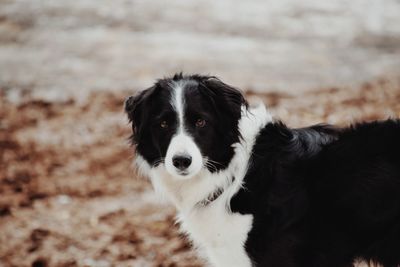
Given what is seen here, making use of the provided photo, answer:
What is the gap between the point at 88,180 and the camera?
19.6ft

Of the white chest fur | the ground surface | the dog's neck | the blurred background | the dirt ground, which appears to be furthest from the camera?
the ground surface

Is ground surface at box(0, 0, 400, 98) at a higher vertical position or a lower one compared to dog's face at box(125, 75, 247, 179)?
higher

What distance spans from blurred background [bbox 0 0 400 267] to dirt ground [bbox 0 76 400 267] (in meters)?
0.01

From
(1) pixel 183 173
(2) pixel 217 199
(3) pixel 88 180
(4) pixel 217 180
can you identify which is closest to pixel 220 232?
(2) pixel 217 199

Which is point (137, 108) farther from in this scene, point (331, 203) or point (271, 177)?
point (331, 203)

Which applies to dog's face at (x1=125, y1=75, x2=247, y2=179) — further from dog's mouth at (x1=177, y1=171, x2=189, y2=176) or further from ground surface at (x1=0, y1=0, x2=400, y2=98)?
ground surface at (x1=0, y1=0, x2=400, y2=98)

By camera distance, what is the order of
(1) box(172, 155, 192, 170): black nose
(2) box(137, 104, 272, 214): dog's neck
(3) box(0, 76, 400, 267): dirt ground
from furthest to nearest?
1. (3) box(0, 76, 400, 267): dirt ground
2. (2) box(137, 104, 272, 214): dog's neck
3. (1) box(172, 155, 192, 170): black nose

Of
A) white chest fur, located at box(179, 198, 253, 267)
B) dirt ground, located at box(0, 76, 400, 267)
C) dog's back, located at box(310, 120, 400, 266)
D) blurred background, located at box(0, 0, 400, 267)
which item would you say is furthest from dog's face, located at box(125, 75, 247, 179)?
blurred background, located at box(0, 0, 400, 267)

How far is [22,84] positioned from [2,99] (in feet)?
1.66

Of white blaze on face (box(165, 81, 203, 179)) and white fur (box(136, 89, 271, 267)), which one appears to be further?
white fur (box(136, 89, 271, 267))

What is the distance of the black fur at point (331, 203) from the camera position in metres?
3.35

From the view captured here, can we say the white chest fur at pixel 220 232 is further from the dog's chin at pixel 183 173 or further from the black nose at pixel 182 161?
the black nose at pixel 182 161

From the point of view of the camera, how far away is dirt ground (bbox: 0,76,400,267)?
16.0 ft

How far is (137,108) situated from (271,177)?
965 millimetres
